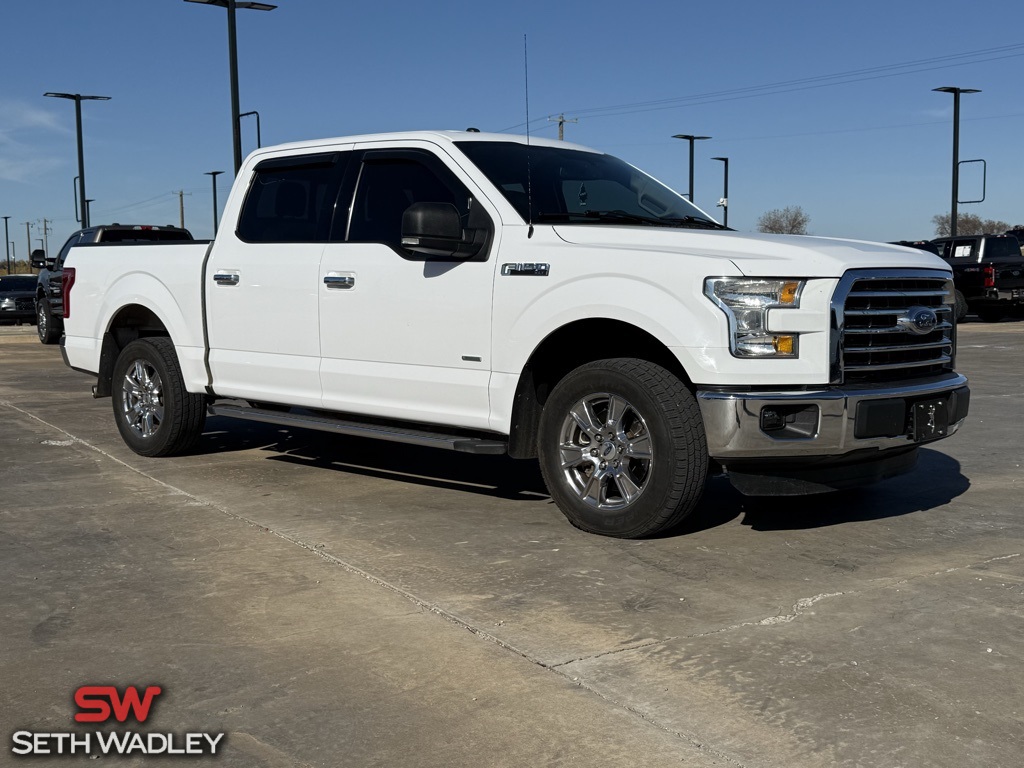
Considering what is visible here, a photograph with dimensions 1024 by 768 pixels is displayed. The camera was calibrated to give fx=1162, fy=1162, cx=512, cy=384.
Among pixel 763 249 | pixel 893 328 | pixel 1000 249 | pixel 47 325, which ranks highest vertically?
pixel 1000 249

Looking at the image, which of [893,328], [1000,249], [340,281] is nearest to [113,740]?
[340,281]

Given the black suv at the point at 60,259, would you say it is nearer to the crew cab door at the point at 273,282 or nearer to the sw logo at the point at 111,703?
the crew cab door at the point at 273,282

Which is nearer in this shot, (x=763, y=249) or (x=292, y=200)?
(x=763, y=249)

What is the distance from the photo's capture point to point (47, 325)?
2100 cm

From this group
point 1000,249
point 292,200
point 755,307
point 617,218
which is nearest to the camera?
point 755,307

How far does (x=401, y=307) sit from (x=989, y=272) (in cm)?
2160

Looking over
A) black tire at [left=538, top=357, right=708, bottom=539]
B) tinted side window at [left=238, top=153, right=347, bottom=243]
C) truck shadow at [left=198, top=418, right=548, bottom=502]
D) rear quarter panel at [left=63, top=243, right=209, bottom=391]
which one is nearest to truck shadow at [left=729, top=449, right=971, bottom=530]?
black tire at [left=538, top=357, right=708, bottom=539]

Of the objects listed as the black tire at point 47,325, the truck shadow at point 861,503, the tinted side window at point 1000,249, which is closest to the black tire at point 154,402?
the truck shadow at point 861,503

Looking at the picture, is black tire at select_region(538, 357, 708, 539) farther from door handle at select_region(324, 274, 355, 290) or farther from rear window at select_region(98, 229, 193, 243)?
rear window at select_region(98, 229, 193, 243)

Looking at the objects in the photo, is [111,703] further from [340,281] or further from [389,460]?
[389,460]

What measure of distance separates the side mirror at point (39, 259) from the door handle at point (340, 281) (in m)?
16.2

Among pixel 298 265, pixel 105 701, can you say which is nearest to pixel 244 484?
pixel 298 265

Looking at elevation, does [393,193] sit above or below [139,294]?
above

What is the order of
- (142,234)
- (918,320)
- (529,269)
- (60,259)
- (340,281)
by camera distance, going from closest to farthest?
(918,320)
(529,269)
(340,281)
(142,234)
(60,259)
